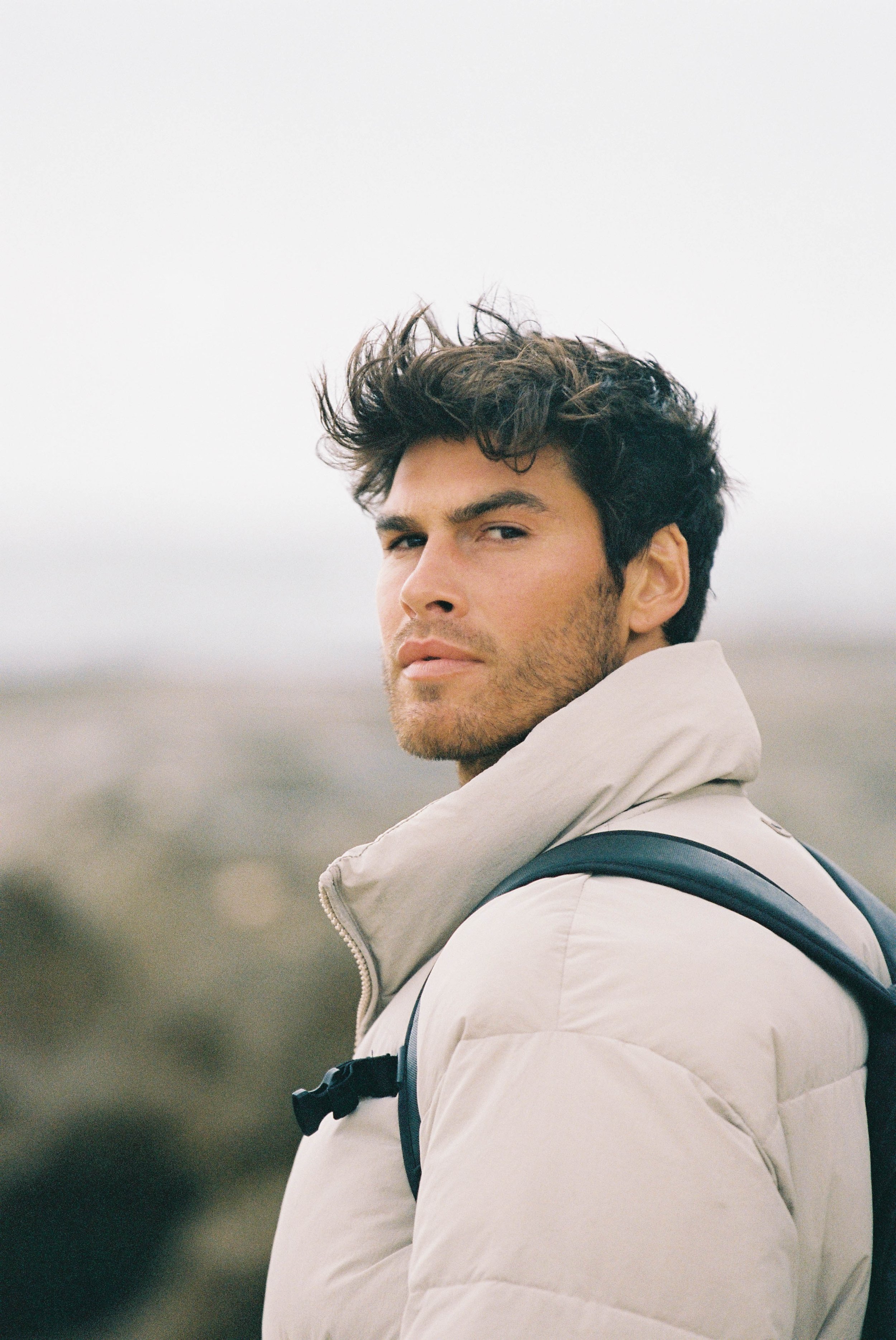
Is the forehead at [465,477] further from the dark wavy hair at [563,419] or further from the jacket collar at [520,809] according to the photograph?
the jacket collar at [520,809]

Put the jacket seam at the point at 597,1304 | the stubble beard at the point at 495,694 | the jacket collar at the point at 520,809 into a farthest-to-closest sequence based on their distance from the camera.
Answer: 1. the stubble beard at the point at 495,694
2. the jacket collar at the point at 520,809
3. the jacket seam at the point at 597,1304

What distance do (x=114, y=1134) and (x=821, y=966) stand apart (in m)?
2.83

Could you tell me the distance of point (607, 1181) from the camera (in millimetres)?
586

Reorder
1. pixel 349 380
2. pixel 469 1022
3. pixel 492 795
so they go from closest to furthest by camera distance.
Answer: pixel 469 1022, pixel 492 795, pixel 349 380

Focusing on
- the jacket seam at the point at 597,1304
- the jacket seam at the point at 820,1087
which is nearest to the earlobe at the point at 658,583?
the jacket seam at the point at 820,1087

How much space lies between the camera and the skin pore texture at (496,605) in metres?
1.17

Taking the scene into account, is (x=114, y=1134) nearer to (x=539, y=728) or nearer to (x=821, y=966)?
(x=539, y=728)

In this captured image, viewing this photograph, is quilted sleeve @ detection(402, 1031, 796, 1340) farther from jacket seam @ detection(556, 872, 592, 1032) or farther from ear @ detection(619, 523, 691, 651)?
ear @ detection(619, 523, 691, 651)

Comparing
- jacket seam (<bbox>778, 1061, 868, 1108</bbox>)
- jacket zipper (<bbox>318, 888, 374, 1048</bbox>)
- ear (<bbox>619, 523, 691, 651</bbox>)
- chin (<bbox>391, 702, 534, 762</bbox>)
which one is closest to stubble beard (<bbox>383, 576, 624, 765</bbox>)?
chin (<bbox>391, 702, 534, 762</bbox>)

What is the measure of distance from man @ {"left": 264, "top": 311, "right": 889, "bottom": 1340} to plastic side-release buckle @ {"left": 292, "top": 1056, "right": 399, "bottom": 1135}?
0.05ft

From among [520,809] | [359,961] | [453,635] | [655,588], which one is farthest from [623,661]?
[359,961]

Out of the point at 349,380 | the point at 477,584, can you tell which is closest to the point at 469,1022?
the point at 477,584

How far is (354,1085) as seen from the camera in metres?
0.86

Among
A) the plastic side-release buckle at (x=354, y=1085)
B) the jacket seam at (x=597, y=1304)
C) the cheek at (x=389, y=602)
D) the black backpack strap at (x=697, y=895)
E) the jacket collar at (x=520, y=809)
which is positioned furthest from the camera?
the cheek at (x=389, y=602)
